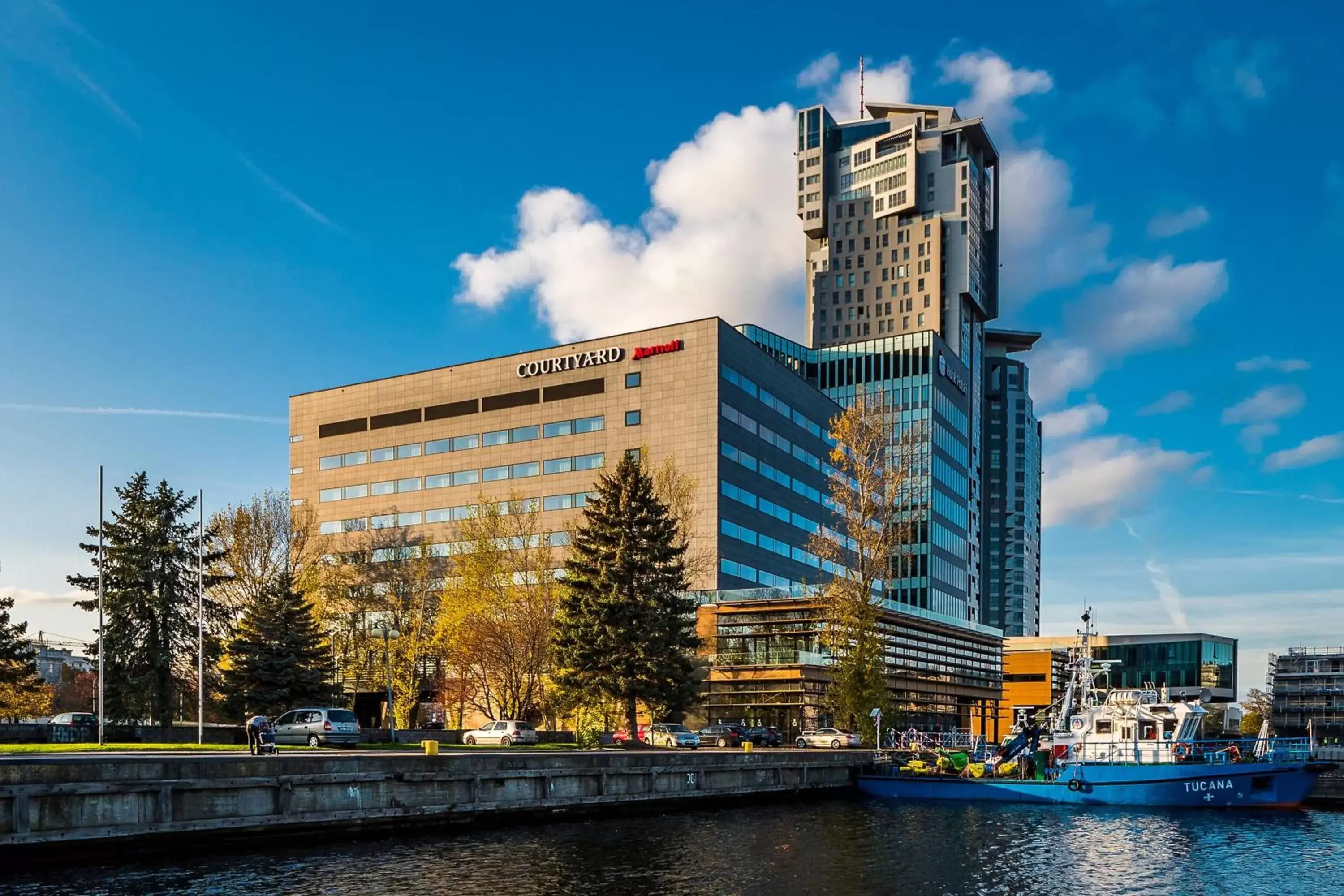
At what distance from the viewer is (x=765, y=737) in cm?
6806

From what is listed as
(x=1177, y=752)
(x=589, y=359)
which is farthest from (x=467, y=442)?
(x=1177, y=752)

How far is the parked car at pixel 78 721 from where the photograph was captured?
57.9m

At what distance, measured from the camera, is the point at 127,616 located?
5591 centimetres

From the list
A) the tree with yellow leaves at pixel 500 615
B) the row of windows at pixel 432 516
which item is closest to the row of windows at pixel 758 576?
the row of windows at pixel 432 516

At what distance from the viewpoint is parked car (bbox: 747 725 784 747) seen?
67.4m

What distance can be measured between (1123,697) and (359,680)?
173 ft

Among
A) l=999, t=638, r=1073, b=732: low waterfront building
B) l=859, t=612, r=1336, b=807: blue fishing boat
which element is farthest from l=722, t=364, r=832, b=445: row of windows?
l=999, t=638, r=1073, b=732: low waterfront building

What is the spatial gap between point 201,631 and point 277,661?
742 cm

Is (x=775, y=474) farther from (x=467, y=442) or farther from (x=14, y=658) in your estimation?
(x=14, y=658)

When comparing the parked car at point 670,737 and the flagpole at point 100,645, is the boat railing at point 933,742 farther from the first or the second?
the flagpole at point 100,645

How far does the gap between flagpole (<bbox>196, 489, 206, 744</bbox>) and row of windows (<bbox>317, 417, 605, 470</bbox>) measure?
4293 cm

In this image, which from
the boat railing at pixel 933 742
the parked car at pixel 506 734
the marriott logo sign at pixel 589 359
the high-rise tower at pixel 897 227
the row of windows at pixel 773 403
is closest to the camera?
the parked car at pixel 506 734

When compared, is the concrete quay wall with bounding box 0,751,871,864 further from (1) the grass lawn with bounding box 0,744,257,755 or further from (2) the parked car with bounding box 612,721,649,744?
(2) the parked car with bounding box 612,721,649,744

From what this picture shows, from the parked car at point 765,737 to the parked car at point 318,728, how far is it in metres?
24.0
